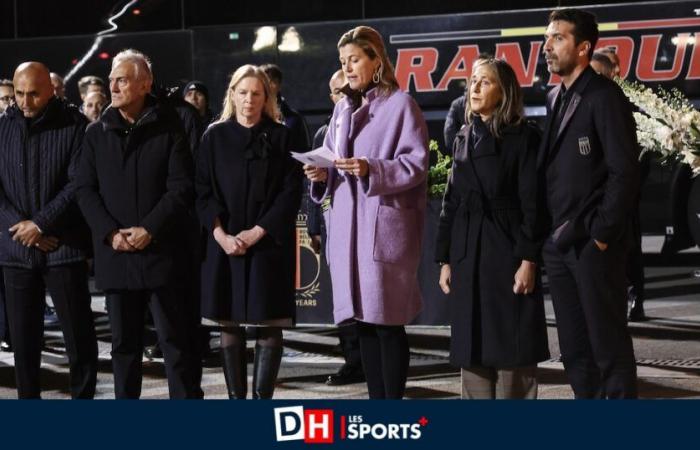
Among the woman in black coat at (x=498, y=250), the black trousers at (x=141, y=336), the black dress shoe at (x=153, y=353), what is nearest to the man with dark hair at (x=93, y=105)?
the black dress shoe at (x=153, y=353)

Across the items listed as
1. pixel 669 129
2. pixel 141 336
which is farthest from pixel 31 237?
pixel 669 129

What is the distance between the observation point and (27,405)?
15.4 ft

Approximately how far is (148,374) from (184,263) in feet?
7.07

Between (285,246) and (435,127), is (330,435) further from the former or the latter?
(435,127)

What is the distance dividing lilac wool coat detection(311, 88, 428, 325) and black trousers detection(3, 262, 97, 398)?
1.56 meters

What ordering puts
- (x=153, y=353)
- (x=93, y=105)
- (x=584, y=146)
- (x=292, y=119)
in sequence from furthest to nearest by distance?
1. (x=93, y=105)
2. (x=153, y=353)
3. (x=292, y=119)
4. (x=584, y=146)

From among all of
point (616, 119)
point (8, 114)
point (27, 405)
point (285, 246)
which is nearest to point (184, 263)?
point (285, 246)

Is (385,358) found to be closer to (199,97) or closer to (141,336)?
(141,336)

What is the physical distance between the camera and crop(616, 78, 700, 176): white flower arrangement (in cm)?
625

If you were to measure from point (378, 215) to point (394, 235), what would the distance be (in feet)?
0.41

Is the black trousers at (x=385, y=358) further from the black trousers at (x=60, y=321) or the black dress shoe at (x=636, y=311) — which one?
the black dress shoe at (x=636, y=311)

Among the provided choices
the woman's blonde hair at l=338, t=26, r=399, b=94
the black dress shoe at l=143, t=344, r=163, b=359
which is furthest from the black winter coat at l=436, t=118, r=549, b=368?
the black dress shoe at l=143, t=344, r=163, b=359

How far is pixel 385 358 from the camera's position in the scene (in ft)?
19.7

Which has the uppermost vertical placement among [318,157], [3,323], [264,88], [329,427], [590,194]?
[264,88]
